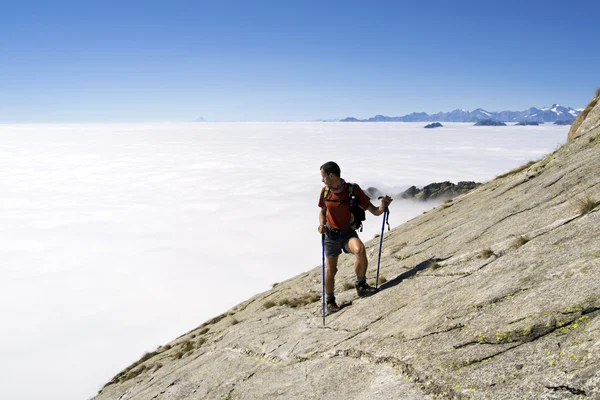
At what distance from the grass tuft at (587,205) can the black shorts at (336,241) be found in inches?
201

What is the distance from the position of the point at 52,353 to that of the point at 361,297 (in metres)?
189

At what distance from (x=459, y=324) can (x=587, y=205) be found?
436cm

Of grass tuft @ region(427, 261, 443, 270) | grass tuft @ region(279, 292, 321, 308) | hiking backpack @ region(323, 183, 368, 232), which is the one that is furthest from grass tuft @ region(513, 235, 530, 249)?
grass tuft @ region(279, 292, 321, 308)

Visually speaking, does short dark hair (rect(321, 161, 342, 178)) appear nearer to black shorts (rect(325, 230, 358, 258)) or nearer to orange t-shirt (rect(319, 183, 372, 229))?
orange t-shirt (rect(319, 183, 372, 229))

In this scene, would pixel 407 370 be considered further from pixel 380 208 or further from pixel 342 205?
pixel 342 205

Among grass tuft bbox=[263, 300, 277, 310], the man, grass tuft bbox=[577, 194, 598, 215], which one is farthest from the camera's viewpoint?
grass tuft bbox=[263, 300, 277, 310]

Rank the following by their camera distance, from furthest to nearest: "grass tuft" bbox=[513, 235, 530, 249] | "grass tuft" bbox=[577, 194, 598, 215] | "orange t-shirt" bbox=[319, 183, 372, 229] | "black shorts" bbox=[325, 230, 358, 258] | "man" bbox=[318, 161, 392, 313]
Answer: "black shorts" bbox=[325, 230, 358, 258] < "orange t-shirt" bbox=[319, 183, 372, 229] < "man" bbox=[318, 161, 392, 313] < "grass tuft" bbox=[513, 235, 530, 249] < "grass tuft" bbox=[577, 194, 598, 215]

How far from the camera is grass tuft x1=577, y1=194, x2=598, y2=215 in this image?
794cm

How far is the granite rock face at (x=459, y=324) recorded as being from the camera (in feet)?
16.8

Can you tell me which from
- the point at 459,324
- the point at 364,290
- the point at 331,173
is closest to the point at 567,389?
the point at 459,324

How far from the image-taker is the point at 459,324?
6512 millimetres

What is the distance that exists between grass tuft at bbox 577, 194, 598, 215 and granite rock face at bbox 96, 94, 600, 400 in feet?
0.10

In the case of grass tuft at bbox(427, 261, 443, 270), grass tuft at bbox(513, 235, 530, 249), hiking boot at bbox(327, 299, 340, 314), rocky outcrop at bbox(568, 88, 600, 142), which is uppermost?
rocky outcrop at bbox(568, 88, 600, 142)

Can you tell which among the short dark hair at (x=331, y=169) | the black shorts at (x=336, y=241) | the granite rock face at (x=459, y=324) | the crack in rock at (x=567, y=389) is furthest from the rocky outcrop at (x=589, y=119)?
the crack in rock at (x=567, y=389)
